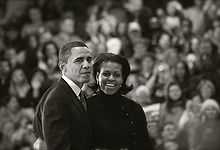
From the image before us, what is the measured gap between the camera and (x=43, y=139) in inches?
171

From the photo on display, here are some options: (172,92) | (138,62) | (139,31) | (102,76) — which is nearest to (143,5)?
(139,31)

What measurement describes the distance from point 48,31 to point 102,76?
685 centimetres

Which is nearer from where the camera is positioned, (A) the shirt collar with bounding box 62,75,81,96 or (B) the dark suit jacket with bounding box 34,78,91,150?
(B) the dark suit jacket with bounding box 34,78,91,150

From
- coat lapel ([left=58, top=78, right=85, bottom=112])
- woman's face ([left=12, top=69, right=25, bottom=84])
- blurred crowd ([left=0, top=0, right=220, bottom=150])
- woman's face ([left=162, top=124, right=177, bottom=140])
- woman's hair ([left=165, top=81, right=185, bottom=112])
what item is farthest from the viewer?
woman's face ([left=12, top=69, right=25, bottom=84])

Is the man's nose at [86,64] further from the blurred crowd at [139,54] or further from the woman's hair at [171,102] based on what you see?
the woman's hair at [171,102]

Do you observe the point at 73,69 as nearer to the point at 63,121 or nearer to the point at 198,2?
the point at 63,121

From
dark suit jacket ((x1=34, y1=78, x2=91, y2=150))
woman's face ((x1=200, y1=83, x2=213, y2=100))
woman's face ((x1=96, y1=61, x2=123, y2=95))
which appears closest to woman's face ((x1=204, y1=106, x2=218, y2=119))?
woman's face ((x1=200, y1=83, x2=213, y2=100))

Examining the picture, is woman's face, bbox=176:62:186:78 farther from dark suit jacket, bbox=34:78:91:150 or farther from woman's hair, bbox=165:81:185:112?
dark suit jacket, bbox=34:78:91:150

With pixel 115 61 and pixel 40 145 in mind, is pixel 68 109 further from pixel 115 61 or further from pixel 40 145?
pixel 115 61

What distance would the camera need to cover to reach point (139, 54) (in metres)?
9.44

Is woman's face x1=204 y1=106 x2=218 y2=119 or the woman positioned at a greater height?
the woman

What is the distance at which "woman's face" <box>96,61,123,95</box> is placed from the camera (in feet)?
14.9

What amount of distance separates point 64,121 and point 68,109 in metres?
0.10

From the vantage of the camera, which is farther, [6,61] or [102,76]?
[6,61]
